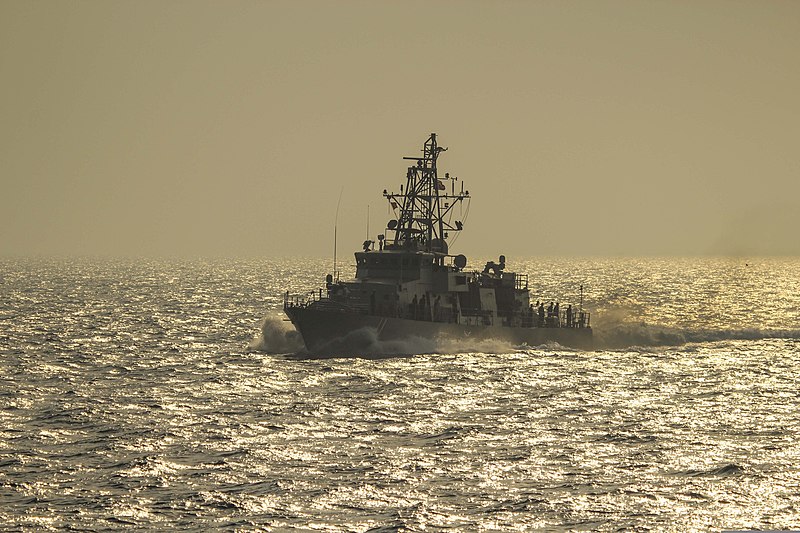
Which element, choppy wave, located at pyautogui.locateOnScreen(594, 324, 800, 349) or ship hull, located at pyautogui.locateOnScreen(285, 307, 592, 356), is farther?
choppy wave, located at pyautogui.locateOnScreen(594, 324, 800, 349)

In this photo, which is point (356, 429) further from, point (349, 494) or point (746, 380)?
point (746, 380)

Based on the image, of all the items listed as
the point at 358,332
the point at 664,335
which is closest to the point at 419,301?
the point at 358,332

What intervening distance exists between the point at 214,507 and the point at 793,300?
11947cm

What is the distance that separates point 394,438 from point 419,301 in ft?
Result: 81.8

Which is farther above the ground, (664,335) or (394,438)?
(664,335)

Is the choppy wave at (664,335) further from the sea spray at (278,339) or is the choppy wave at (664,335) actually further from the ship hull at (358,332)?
the sea spray at (278,339)

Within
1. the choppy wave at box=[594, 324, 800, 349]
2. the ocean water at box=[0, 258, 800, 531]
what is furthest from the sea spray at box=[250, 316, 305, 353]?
the choppy wave at box=[594, 324, 800, 349]

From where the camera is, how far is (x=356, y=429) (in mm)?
34750

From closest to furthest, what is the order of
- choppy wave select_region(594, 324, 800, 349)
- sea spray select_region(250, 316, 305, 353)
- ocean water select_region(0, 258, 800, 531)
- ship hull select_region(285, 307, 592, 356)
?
ocean water select_region(0, 258, 800, 531) → ship hull select_region(285, 307, 592, 356) → sea spray select_region(250, 316, 305, 353) → choppy wave select_region(594, 324, 800, 349)

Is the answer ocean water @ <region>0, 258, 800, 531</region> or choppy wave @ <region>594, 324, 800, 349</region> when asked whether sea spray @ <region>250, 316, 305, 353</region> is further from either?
choppy wave @ <region>594, 324, 800, 349</region>

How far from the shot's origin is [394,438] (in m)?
33.4

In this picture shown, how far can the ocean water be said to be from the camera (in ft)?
83.0

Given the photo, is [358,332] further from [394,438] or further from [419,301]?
[394,438]

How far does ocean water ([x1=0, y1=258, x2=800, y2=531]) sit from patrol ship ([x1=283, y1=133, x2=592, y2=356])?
1491mm
